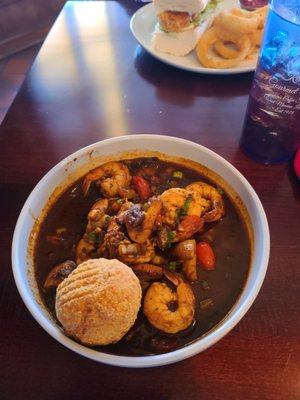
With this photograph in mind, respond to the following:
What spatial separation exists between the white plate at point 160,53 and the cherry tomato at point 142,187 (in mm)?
726

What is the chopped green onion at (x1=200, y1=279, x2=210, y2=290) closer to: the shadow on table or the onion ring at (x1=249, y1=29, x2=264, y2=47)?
the shadow on table

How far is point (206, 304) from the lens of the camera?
3.24 ft

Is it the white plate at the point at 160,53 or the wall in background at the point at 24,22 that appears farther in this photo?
the wall in background at the point at 24,22

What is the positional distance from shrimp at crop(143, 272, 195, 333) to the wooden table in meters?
0.11

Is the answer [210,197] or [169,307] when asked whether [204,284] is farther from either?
[210,197]

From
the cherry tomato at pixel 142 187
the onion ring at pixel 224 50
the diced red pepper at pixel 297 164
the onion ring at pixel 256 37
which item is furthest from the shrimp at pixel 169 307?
the onion ring at pixel 256 37

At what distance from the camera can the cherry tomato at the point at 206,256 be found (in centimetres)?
106

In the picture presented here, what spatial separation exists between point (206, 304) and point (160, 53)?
1.27 meters

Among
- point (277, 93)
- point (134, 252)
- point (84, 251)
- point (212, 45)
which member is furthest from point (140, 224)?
point (212, 45)

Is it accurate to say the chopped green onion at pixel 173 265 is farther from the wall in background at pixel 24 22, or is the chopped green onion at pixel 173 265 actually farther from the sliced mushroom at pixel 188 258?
the wall in background at pixel 24 22

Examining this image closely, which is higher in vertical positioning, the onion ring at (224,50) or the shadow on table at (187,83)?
the onion ring at (224,50)

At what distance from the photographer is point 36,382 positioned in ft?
3.03

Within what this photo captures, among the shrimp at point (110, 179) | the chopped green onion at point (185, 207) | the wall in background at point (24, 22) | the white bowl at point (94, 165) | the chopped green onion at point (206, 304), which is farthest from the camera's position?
the wall in background at point (24, 22)

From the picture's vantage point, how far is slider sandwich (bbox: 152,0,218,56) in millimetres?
1769
